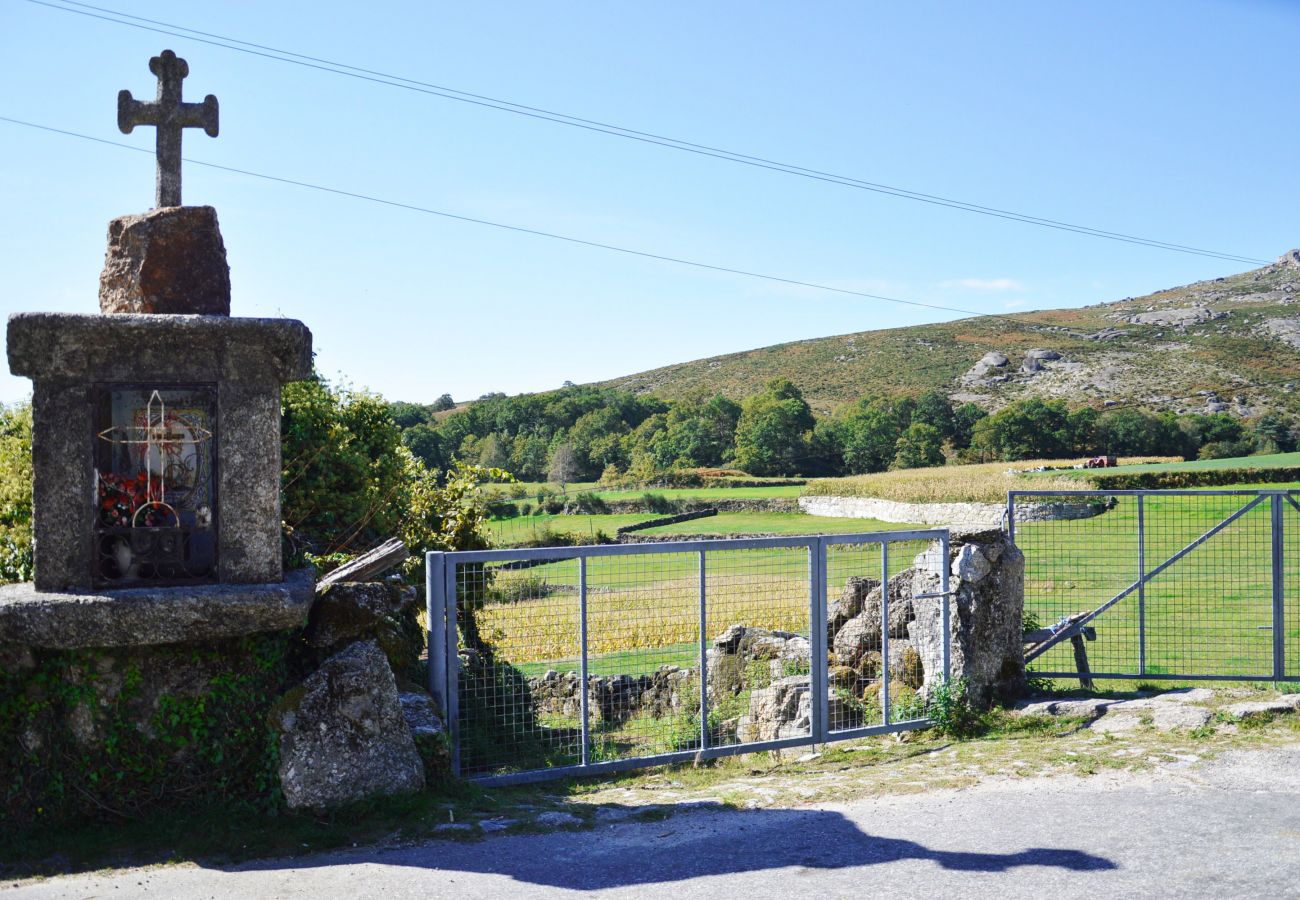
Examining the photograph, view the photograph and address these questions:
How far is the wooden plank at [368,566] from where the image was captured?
22.0 feet

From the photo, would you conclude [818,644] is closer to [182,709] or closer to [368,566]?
[368,566]

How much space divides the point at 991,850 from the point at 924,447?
8255 centimetres

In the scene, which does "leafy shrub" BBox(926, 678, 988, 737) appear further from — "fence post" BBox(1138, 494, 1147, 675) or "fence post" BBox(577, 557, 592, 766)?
"fence post" BBox(577, 557, 592, 766)

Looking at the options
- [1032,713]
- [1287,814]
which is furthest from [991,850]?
[1032,713]

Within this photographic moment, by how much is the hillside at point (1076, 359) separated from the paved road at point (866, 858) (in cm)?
9426

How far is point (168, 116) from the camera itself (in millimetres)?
6547

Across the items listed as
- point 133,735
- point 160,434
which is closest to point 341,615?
point 133,735

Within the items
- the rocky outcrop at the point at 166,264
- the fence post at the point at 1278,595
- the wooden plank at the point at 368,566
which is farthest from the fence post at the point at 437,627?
the fence post at the point at 1278,595

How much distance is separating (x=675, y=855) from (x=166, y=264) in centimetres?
451

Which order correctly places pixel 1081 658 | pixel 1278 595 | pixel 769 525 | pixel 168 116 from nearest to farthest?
1. pixel 168 116
2. pixel 1278 595
3. pixel 1081 658
4. pixel 769 525

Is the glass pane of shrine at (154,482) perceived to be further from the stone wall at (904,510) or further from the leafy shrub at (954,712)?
the stone wall at (904,510)

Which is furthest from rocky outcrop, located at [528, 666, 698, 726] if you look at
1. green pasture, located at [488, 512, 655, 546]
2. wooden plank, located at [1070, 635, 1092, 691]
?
green pasture, located at [488, 512, 655, 546]

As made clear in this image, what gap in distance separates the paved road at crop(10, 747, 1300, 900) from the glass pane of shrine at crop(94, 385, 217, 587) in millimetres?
1736

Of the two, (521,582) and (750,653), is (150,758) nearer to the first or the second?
(521,582)
